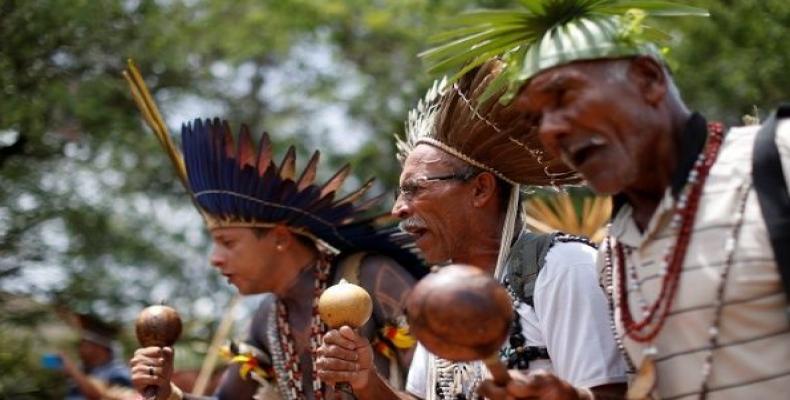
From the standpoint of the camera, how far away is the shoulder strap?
12.3ft

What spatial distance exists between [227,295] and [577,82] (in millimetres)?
10198

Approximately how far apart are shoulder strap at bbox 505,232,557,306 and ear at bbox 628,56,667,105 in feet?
2.86

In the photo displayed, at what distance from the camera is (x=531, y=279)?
Result: 3.75m

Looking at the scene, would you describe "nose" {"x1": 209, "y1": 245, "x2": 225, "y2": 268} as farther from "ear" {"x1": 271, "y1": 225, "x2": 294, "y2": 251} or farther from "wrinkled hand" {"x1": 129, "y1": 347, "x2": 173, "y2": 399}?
"wrinkled hand" {"x1": 129, "y1": 347, "x2": 173, "y2": 399}

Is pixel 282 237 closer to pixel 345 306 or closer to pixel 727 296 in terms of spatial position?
pixel 345 306

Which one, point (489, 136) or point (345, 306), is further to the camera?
point (489, 136)

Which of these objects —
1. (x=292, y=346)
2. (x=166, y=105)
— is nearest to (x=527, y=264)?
(x=292, y=346)

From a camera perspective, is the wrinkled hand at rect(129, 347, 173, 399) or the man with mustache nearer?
the man with mustache

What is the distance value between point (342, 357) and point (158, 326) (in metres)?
1.12

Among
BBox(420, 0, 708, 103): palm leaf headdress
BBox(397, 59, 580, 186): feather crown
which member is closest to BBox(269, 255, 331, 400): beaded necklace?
BBox(397, 59, 580, 186): feather crown

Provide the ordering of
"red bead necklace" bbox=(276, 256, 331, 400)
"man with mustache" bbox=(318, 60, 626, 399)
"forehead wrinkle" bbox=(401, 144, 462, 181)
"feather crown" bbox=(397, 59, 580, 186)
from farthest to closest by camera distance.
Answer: "red bead necklace" bbox=(276, 256, 331, 400) < "forehead wrinkle" bbox=(401, 144, 462, 181) < "feather crown" bbox=(397, 59, 580, 186) < "man with mustache" bbox=(318, 60, 626, 399)

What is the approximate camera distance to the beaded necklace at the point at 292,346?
5.45 meters

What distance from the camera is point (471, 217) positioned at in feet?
13.9

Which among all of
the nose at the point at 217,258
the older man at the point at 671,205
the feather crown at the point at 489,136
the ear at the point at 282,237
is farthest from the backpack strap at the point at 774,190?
the nose at the point at 217,258
